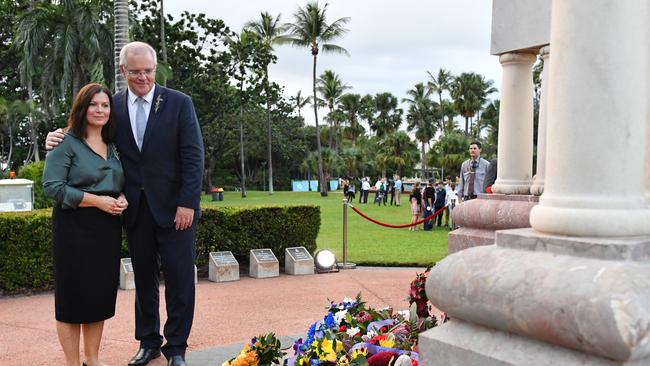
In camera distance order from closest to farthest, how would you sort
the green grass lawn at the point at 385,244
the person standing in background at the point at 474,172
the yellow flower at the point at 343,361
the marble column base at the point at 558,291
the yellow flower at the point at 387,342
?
the marble column base at the point at 558,291 → the yellow flower at the point at 343,361 → the yellow flower at the point at 387,342 → the person standing in background at the point at 474,172 → the green grass lawn at the point at 385,244

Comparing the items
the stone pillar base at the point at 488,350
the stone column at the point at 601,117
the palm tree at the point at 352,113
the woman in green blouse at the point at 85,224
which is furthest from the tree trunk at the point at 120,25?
the palm tree at the point at 352,113

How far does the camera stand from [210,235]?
8273 millimetres

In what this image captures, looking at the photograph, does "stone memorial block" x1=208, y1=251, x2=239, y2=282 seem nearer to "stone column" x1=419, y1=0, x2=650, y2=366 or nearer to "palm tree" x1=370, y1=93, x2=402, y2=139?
"stone column" x1=419, y1=0, x2=650, y2=366

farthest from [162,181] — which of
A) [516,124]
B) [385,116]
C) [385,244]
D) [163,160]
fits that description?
[385,116]

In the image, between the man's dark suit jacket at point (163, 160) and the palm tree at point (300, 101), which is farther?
the palm tree at point (300, 101)

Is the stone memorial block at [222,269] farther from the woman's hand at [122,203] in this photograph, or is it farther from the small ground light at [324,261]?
the woman's hand at [122,203]

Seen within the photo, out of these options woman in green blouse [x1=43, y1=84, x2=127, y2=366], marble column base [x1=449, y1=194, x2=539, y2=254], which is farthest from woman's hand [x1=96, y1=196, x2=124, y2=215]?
marble column base [x1=449, y1=194, x2=539, y2=254]

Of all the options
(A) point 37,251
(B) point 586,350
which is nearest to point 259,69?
(A) point 37,251

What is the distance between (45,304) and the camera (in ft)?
21.1

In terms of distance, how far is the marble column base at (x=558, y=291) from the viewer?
1.66 meters

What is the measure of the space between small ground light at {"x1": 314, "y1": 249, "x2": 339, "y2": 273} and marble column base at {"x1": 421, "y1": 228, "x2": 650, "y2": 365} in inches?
248

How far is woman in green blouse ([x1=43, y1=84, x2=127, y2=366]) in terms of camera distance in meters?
3.42

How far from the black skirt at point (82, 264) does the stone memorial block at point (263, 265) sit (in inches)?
183

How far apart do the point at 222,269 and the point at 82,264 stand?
4485 mm
